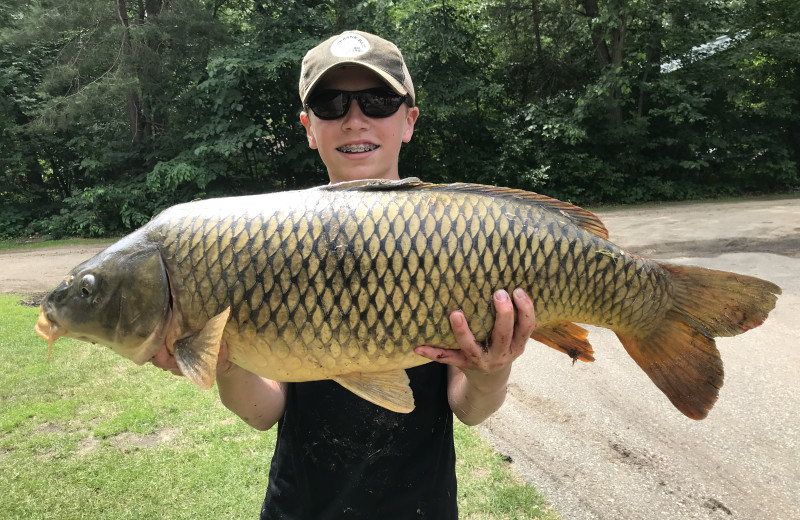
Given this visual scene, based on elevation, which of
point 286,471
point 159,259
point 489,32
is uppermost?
point 489,32

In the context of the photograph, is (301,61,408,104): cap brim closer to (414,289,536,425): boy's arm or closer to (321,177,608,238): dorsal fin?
(321,177,608,238): dorsal fin

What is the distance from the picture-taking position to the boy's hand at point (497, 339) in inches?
43.9

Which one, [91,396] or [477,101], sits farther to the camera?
[477,101]

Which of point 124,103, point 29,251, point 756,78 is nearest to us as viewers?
point 29,251

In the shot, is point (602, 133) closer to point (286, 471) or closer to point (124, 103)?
point (124, 103)

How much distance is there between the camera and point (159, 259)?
113 cm

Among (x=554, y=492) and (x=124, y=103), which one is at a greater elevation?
(x=124, y=103)

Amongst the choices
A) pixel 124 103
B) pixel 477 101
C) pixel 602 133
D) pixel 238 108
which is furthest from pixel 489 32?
pixel 124 103

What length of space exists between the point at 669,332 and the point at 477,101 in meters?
14.5

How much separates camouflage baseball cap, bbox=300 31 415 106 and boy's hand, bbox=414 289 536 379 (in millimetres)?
751

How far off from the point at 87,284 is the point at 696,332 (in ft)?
4.74

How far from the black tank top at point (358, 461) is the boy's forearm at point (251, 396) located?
61 millimetres

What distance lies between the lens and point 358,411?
140 cm

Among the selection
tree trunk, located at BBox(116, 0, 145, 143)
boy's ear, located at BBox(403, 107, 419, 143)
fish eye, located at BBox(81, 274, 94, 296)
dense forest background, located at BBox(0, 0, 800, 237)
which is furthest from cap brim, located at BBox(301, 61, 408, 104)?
tree trunk, located at BBox(116, 0, 145, 143)
